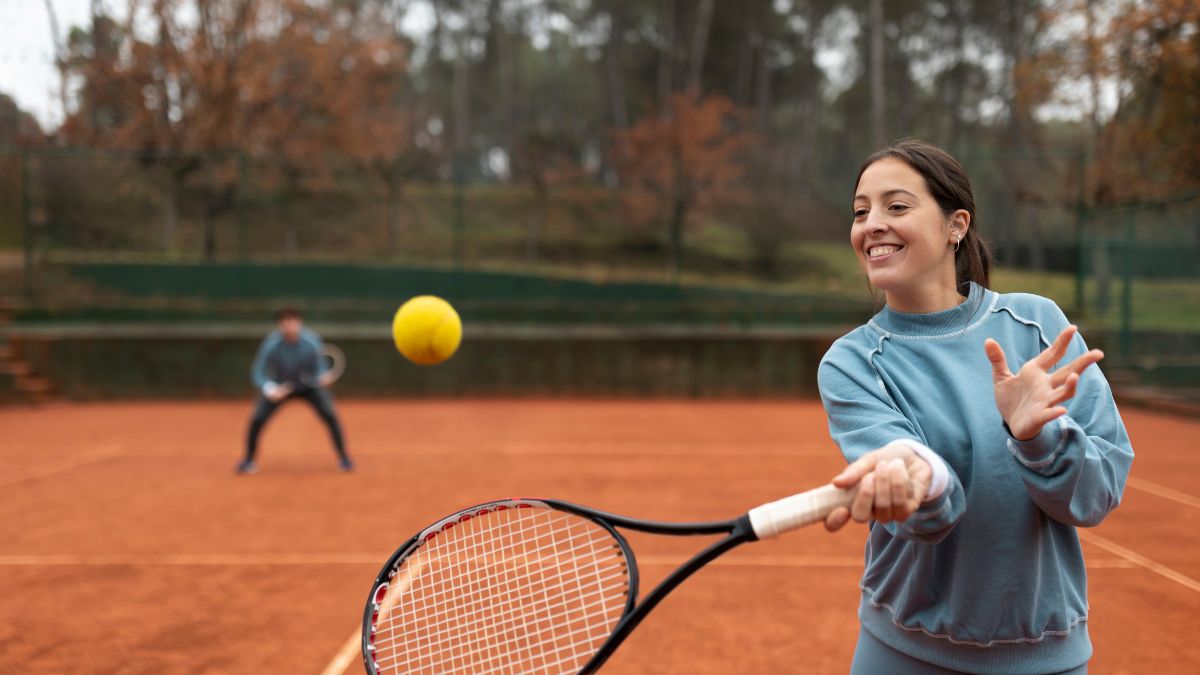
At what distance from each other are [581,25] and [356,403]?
956 inches

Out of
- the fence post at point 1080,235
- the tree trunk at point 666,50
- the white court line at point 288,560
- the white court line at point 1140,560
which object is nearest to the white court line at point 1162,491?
the white court line at point 1140,560

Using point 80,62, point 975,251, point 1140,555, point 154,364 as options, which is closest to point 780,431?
point 1140,555

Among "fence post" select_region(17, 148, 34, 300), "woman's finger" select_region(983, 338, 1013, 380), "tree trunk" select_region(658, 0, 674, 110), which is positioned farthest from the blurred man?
"tree trunk" select_region(658, 0, 674, 110)

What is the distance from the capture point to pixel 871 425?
1.52m

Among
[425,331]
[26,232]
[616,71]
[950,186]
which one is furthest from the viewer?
[616,71]

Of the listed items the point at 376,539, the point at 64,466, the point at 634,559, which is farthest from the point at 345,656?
the point at 64,466

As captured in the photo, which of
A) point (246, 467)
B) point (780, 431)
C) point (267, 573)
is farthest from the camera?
point (780, 431)

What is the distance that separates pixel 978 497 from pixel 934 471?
0.65ft

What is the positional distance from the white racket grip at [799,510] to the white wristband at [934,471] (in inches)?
5.1

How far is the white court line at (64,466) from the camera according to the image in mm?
7012

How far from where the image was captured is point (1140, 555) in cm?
461

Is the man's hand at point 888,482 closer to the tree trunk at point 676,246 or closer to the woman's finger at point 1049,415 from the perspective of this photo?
the woman's finger at point 1049,415

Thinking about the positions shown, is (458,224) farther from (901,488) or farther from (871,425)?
(901,488)

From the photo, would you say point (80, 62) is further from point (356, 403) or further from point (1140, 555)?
point (1140, 555)
